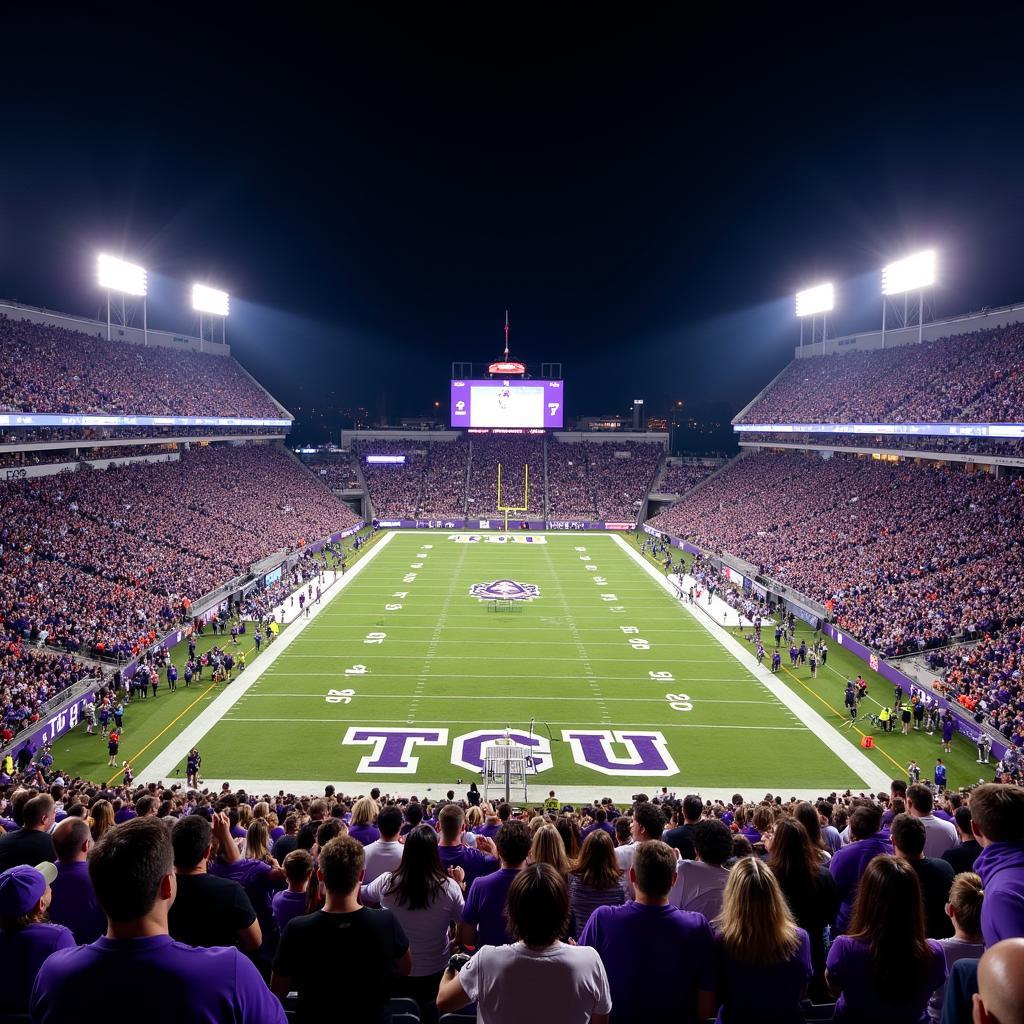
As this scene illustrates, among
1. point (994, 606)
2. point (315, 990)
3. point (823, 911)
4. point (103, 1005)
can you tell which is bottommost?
point (994, 606)

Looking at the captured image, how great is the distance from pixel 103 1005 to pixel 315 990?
1.28 meters

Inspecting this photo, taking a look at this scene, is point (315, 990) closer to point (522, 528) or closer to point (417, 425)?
point (522, 528)

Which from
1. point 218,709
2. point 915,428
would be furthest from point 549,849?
point 915,428

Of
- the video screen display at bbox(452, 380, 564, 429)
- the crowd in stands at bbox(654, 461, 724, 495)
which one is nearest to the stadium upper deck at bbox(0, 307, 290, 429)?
the video screen display at bbox(452, 380, 564, 429)

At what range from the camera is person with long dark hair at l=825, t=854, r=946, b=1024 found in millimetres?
3525

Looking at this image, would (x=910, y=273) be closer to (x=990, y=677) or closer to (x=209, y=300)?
(x=990, y=677)

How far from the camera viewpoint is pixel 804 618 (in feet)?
111

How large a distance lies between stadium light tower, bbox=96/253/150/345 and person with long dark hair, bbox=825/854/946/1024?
55019 mm

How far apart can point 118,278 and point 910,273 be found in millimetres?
49632

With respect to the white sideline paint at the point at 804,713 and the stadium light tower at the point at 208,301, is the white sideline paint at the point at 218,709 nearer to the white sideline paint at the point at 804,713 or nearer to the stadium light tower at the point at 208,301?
the white sideline paint at the point at 804,713

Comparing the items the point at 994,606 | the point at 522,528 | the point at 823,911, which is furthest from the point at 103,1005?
the point at 522,528

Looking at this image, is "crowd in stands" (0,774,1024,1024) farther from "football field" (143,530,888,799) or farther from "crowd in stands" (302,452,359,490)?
"crowd in stands" (302,452,359,490)

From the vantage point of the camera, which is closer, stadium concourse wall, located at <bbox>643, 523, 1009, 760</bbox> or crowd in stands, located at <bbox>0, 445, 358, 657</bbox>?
stadium concourse wall, located at <bbox>643, 523, 1009, 760</bbox>

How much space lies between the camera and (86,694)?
21.9m
